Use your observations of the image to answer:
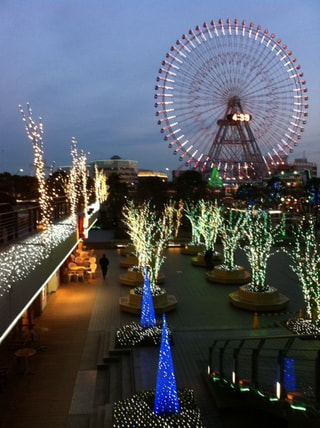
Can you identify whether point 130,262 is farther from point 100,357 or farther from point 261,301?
point 100,357

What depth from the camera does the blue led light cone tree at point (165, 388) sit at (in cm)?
660

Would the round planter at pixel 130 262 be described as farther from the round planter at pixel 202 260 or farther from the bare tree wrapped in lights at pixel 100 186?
the bare tree wrapped in lights at pixel 100 186

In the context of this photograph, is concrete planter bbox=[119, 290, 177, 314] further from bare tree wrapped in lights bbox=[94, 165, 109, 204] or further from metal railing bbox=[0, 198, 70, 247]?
bare tree wrapped in lights bbox=[94, 165, 109, 204]

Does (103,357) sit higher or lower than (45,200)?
lower

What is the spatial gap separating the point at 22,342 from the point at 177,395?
5967mm

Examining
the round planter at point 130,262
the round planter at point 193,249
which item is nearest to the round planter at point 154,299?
the round planter at point 130,262

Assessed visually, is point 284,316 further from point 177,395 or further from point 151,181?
point 151,181

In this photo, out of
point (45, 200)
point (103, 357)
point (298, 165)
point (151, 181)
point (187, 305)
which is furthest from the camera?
point (298, 165)

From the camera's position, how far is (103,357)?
10.3 meters

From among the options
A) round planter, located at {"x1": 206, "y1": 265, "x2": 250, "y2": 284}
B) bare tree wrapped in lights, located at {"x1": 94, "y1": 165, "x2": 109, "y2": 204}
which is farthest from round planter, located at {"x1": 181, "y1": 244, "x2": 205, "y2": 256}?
bare tree wrapped in lights, located at {"x1": 94, "y1": 165, "x2": 109, "y2": 204}

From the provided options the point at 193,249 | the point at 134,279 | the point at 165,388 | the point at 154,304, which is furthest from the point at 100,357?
the point at 193,249

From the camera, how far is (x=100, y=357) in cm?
1045

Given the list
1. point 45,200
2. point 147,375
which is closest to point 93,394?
point 147,375

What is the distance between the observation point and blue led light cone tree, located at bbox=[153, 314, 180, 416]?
660 centimetres
